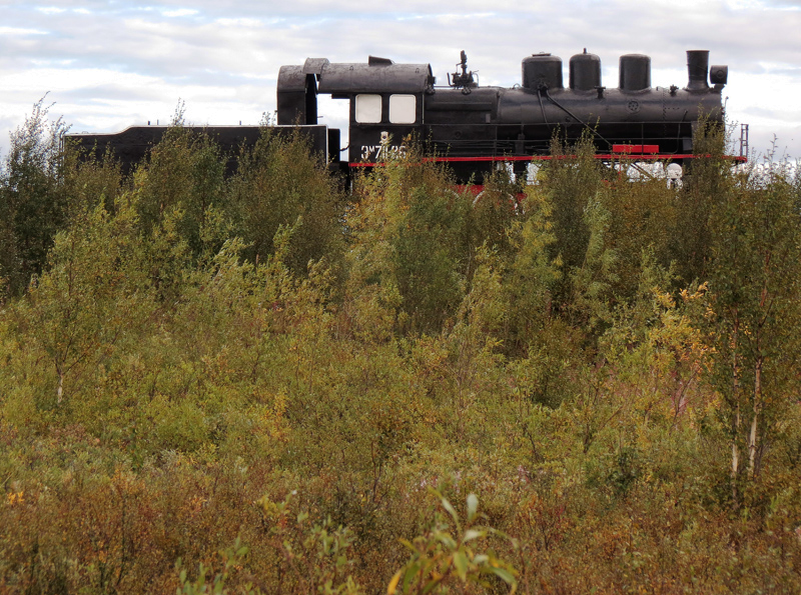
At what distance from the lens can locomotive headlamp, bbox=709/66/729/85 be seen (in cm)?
2650

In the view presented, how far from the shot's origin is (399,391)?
1067cm

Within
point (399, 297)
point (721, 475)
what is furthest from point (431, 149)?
point (721, 475)

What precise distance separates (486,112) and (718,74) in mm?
8177

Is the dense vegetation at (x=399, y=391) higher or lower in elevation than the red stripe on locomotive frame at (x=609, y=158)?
lower

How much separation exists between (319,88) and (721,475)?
70.6 ft

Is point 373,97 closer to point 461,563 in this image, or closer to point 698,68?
point 698,68

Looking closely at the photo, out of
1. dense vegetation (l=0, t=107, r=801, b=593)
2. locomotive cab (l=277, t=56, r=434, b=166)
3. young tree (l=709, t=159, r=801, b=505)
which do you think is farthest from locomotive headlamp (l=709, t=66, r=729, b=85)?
young tree (l=709, t=159, r=801, b=505)

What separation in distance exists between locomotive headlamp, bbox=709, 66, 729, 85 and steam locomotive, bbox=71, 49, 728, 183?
0.03 meters

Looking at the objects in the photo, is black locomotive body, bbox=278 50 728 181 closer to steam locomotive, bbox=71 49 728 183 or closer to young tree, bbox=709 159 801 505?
steam locomotive, bbox=71 49 728 183

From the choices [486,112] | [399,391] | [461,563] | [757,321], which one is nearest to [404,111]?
[486,112]

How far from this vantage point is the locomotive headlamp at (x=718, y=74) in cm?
2650

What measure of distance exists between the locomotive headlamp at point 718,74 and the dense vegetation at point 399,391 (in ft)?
24.9

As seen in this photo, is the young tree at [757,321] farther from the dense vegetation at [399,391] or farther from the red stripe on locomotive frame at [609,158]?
the red stripe on locomotive frame at [609,158]

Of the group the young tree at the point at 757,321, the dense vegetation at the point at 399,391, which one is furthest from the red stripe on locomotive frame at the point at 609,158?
the young tree at the point at 757,321
